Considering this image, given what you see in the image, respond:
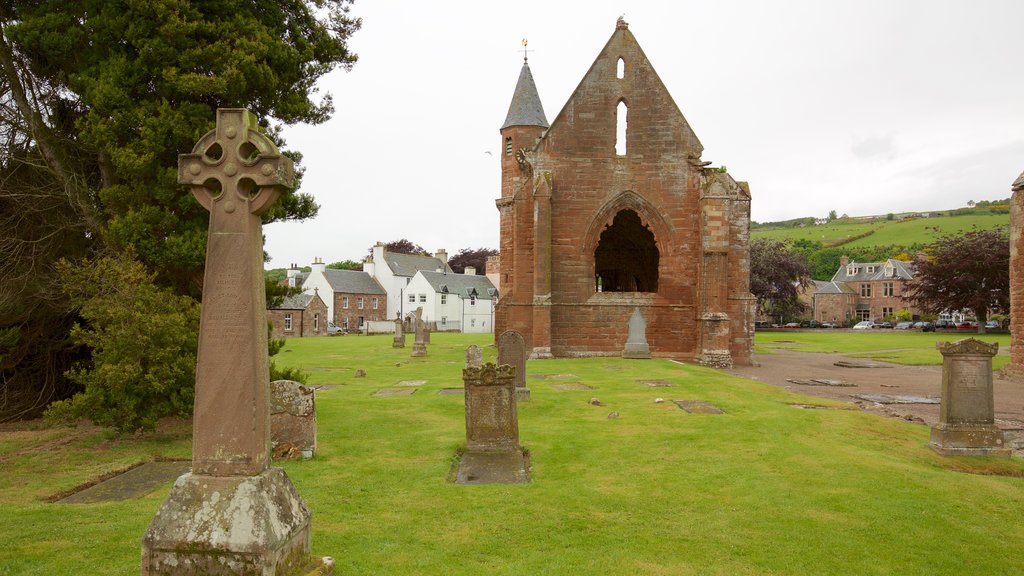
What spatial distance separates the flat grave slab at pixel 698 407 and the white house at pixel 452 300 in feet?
171

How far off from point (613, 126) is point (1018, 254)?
13019 millimetres

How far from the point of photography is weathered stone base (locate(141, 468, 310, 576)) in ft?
12.9

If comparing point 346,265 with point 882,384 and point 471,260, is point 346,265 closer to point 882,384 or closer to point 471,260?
point 471,260

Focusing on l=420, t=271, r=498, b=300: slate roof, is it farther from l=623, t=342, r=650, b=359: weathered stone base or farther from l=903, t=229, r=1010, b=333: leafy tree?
l=623, t=342, r=650, b=359: weathered stone base

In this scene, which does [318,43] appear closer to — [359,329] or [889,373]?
[889,373]

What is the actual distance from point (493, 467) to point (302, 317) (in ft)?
161

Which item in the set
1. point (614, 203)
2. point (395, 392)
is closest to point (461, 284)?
point (614, 203)

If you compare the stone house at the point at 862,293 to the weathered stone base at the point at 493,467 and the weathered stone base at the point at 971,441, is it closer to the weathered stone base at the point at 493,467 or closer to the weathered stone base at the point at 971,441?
the weathered stone base at the point at 971,441

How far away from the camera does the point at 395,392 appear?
14453 mm

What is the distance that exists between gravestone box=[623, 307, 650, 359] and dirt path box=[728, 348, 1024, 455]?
9.76 feet

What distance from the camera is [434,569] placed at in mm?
4875

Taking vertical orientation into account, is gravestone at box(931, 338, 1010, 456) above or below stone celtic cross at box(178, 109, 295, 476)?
below

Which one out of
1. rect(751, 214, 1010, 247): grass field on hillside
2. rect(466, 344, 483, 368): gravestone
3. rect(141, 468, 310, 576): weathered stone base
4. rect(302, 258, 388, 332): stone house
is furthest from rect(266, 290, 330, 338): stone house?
rect(751, 214, 1010, 247): grass field on hillside

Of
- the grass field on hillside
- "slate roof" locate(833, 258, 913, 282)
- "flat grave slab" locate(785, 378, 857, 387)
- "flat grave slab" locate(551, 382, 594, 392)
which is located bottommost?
"flat grave slab" locate(785, 378, 857, 387)
